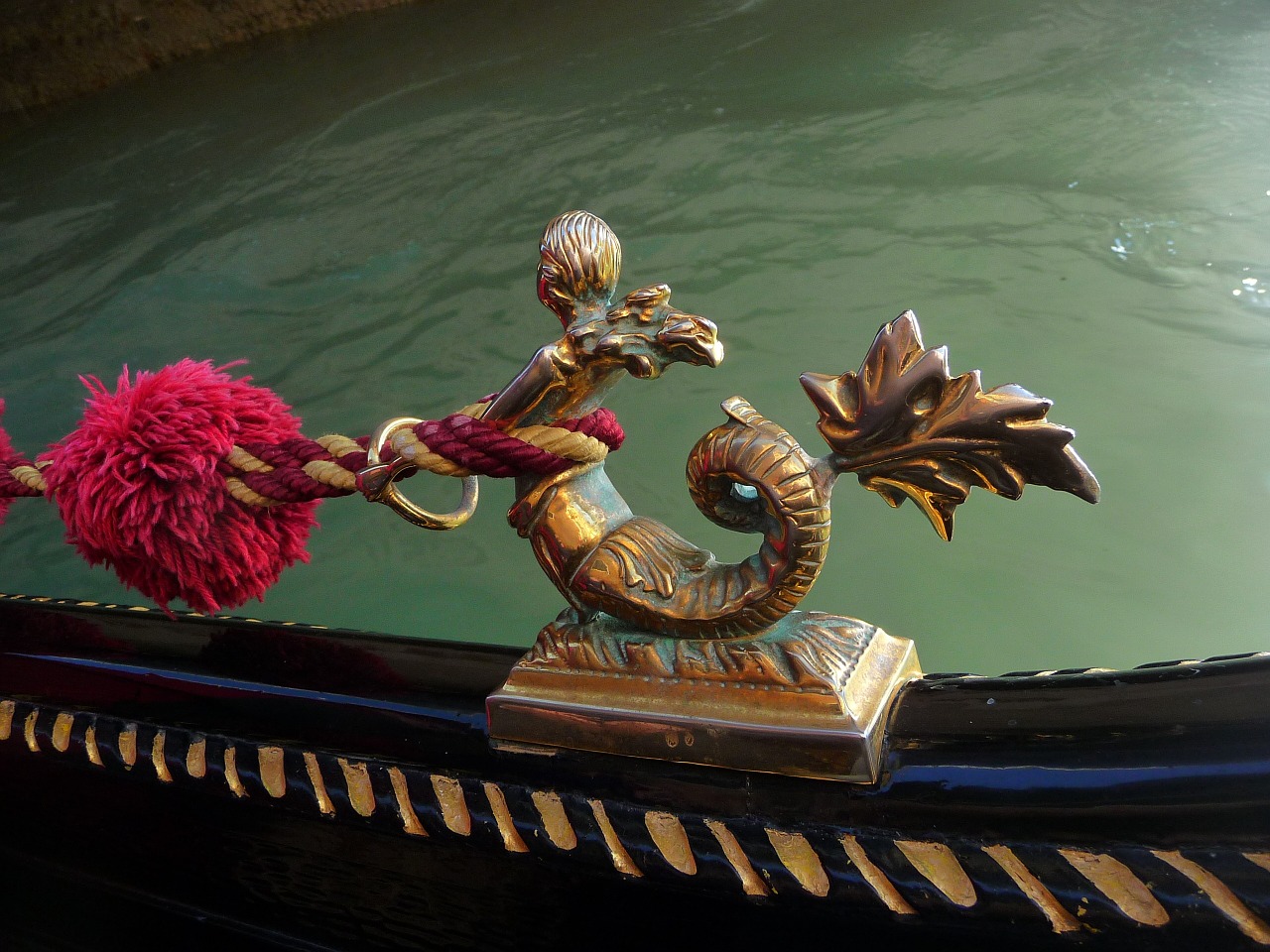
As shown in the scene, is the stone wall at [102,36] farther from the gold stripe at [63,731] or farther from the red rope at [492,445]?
the red rope at [492,445]

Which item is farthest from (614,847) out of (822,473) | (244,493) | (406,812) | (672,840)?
(244,493)

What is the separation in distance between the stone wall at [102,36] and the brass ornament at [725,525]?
4.81 metres

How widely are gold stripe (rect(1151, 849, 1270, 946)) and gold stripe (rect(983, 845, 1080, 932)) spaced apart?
63 mm

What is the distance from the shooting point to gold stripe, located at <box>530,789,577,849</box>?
71 centimetres

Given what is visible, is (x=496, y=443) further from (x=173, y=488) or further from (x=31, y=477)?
(x=31, y=477)

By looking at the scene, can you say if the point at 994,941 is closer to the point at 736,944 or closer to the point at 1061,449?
the point at 736,944

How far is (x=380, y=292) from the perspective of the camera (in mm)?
2572

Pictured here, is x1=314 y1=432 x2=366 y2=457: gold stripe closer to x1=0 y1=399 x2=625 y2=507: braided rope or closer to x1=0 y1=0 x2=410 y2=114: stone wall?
x1=0 y1=399 x2=625 y2=507: braided rope

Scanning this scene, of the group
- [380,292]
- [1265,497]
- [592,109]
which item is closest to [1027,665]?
[1265,497]

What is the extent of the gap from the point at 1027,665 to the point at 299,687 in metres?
0.88

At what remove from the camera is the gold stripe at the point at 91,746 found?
921 millimetres

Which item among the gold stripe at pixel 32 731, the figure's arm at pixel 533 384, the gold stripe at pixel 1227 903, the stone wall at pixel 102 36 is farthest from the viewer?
the stone wall at pixel 102 36

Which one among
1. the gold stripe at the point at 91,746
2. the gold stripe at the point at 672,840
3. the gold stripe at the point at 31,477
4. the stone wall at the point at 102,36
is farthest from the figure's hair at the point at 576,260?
the stone wall at the point at 102,36

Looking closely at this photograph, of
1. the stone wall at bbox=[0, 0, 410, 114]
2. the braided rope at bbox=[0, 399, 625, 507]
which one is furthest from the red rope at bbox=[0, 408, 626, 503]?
the stone wall at bbox=[0, 0, 410, 114]
